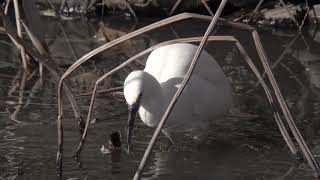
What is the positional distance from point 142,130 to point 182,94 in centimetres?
44

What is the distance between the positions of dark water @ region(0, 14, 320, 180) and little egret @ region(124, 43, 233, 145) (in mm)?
169

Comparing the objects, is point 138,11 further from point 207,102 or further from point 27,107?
point 207,102

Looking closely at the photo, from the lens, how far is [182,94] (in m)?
4.52

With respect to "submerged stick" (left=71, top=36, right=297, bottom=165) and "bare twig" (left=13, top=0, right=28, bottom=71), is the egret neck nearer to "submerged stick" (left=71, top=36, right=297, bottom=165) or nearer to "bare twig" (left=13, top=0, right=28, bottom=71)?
"submerged stick" (left=71, top=36, right=297, bottom=165)

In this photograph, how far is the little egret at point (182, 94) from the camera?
14.4 feet

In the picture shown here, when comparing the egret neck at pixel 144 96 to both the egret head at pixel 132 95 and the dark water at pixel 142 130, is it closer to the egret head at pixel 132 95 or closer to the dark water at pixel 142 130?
the egret head at pixel 132 95

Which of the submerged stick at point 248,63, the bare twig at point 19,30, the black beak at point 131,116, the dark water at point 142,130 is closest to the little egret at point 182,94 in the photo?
the black beak at point 131,116

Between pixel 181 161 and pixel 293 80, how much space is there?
2386 millimetres

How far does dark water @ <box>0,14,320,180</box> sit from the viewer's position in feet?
13.3

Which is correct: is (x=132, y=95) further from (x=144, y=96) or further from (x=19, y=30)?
(x=19, y=30)

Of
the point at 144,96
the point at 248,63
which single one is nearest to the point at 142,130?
the point at 144,96

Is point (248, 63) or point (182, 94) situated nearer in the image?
point (248, 63)

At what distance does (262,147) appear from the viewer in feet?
14.8

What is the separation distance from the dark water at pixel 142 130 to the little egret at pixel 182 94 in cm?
17
